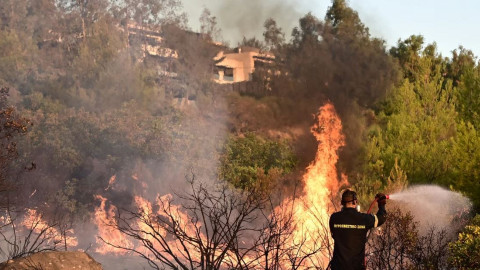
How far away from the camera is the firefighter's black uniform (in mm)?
9180

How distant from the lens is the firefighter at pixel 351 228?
9.18m

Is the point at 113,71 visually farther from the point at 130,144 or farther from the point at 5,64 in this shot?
the point at 130,144

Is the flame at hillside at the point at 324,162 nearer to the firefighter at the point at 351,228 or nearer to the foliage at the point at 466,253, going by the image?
the foliage at the point at 466,253

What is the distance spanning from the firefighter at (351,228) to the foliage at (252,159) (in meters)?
39.3

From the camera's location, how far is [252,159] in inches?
2044

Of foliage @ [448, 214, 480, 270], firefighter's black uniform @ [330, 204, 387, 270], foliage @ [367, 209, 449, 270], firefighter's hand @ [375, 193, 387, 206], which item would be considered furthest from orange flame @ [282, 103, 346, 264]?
firefighter's hand @ [375, 193, 387, 206]

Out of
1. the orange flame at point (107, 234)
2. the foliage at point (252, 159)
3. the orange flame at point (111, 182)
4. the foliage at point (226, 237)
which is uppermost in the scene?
the foliage at point (252, 159)

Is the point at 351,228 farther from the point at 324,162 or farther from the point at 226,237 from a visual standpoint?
the point at 324,162

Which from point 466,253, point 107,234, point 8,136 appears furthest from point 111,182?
point 466,253

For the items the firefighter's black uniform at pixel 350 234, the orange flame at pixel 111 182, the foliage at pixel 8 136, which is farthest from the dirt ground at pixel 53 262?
the orange flame at pixel 111 182

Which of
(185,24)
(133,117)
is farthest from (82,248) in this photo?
(185,24)

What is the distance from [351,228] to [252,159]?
140 ft

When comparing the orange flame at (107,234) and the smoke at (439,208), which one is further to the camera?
the orange flame at (107,234)

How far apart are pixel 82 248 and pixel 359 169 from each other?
1589cm
